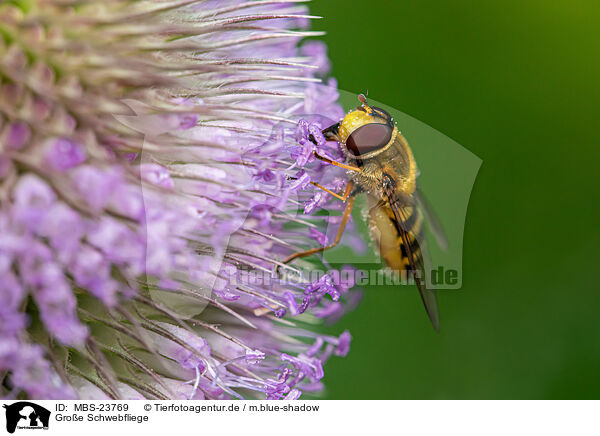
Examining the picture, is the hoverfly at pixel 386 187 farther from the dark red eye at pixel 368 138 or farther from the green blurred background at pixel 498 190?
the green blurred background at pixel 498 190

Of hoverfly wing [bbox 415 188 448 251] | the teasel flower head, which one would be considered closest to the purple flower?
the teasel flower head

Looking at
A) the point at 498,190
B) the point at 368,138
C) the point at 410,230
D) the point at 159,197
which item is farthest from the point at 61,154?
the point at 498,190

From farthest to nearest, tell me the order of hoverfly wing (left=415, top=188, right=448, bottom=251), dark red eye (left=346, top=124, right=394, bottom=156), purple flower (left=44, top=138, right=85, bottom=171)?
hoverfly wing (left=415, top=188, right=448, bottom=251)
dark red eye (left=346, top=124, right=394, bottom=156)
purple flower (left=44, top=138, right=85, bottom=171)

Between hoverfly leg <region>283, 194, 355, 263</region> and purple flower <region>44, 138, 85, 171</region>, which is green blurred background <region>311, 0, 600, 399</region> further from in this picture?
purple flower <region>44, 138, 85, 171</region>

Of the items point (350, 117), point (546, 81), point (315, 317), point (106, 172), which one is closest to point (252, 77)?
point (350, 117)

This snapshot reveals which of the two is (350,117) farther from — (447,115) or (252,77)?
(447,115)
